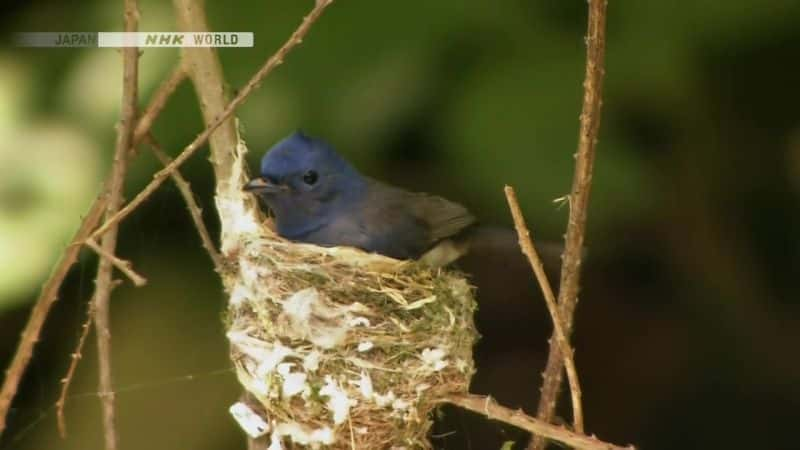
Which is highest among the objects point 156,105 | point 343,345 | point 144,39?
point 144,39

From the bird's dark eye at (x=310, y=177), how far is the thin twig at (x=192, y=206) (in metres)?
0.22

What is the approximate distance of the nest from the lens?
68.7 inches

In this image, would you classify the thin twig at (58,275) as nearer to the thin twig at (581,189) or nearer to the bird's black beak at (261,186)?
the bird's black beak at (261,186)

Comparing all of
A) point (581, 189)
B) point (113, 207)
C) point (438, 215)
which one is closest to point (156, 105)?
point (113, 207)

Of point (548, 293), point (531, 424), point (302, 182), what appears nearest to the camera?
point (548, 293)

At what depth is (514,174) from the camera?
2000mm

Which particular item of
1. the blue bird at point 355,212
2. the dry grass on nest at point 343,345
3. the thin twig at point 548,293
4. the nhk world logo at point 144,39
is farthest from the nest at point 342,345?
the nhk world logo at point 144,39

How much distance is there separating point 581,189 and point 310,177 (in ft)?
1.71

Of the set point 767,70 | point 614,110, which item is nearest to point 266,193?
point 614,110

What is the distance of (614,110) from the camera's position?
2.00 m

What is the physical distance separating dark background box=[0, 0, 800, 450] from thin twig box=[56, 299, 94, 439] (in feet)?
0.07

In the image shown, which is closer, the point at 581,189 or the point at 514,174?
the point at 581,189

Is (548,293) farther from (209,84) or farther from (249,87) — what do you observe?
(209,84)

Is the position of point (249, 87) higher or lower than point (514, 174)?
higher
